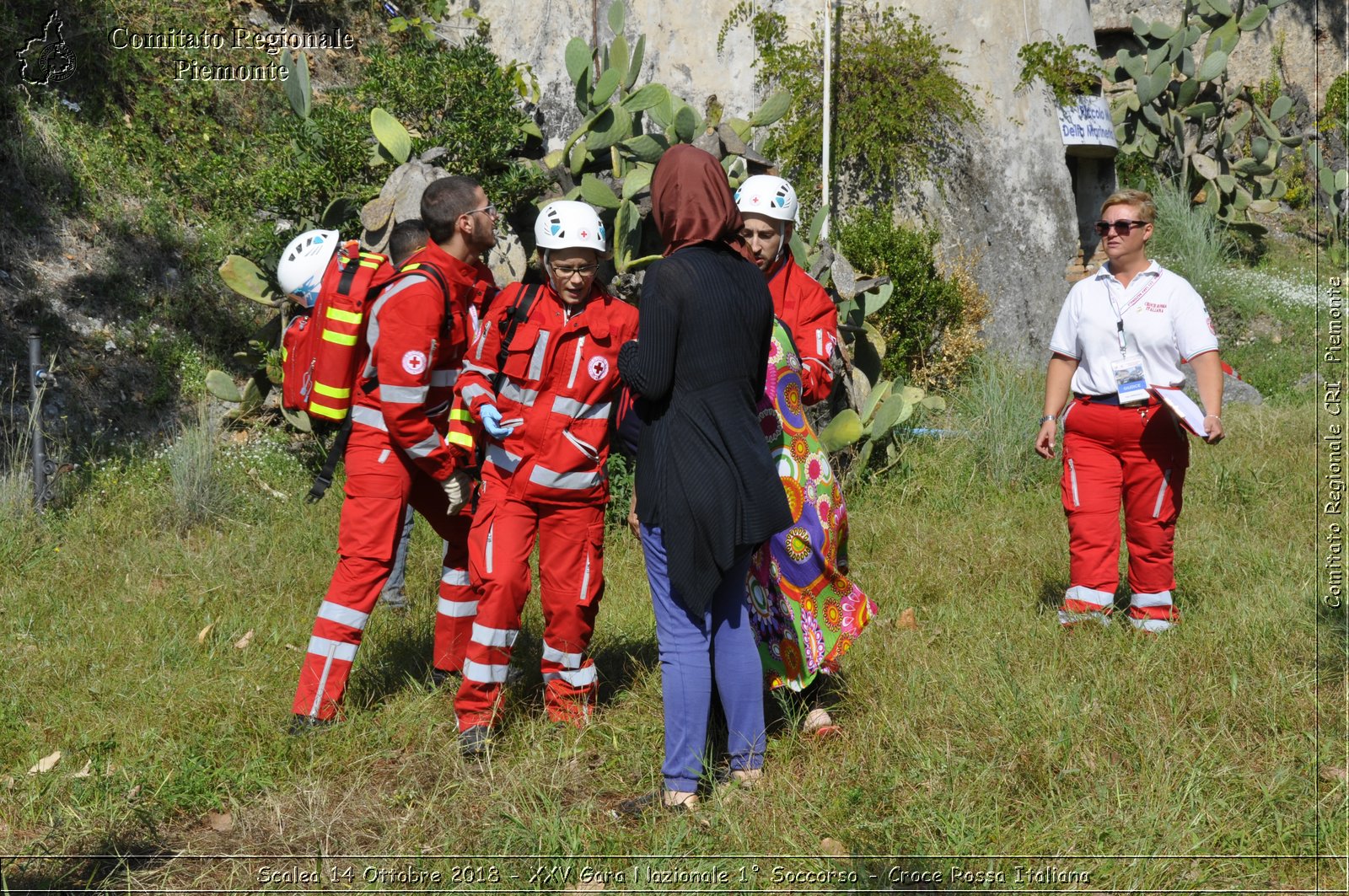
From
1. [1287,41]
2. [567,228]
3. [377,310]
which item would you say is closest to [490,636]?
[377,310]

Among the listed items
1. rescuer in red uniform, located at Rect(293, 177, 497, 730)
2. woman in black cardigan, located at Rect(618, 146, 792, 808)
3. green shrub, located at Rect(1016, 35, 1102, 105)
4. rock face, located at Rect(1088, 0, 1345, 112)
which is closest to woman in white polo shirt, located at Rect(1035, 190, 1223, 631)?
woman in black cardigan, located at Rect(618, 146, 792, 808)

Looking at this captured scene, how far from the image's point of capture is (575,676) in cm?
441

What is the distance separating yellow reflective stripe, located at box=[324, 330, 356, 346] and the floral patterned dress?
1.53 meters

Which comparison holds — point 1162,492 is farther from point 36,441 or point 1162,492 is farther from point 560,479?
point 36,441

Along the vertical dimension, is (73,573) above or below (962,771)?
below

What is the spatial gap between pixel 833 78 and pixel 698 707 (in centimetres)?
712

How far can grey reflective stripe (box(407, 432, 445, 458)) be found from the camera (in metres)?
4.24

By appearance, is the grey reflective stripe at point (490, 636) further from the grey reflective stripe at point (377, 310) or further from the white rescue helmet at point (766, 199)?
the white rescue helmet at point (766, 199)

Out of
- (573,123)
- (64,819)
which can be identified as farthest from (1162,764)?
(573,123)

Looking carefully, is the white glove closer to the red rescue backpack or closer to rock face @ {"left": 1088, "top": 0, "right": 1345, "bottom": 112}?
the red rescue backpack

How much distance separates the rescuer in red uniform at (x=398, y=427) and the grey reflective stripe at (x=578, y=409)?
1.47 feet

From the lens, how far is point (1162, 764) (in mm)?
3783

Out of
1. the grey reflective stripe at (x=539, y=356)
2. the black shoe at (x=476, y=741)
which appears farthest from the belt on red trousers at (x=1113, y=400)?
the black shoe at (x=476, y=741)

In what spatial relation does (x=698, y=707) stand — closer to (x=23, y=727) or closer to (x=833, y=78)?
(x=23, y=727)
